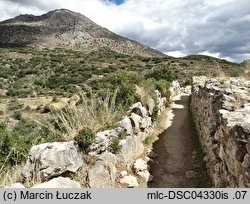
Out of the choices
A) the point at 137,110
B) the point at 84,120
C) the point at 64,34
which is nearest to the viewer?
the point at 84,120

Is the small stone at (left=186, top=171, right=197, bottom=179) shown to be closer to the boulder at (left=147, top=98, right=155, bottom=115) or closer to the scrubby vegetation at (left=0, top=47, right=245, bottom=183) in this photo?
the scrubby vegetation at (left=0, top=47, right=245, bottom=183)

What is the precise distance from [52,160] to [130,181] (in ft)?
7.42

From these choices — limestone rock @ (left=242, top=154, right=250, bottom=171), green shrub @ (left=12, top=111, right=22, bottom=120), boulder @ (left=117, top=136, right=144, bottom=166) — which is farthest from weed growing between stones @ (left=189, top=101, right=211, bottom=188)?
green shrub @ (left=12, top=111, right=22, bottom=120)

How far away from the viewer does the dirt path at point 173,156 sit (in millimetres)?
9578

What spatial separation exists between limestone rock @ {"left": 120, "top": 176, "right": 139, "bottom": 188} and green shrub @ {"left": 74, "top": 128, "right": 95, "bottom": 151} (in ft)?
4.31

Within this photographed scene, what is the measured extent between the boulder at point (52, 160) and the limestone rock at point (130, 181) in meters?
1.28

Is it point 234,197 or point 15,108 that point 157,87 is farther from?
point 15,108

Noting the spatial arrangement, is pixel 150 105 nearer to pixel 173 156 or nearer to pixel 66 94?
pixel 173 156

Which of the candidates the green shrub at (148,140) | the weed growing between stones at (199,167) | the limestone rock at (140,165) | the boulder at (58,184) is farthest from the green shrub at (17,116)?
the boulder at (58,184)

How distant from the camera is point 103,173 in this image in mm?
8164

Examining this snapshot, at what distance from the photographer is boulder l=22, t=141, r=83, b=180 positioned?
289 inches

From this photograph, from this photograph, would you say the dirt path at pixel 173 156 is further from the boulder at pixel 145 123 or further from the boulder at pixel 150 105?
the boulder at pixel 150 105

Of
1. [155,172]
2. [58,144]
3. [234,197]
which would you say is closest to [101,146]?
[58,144]

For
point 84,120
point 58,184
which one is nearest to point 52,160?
point 58,184
